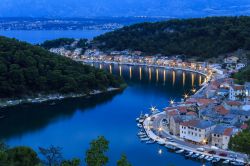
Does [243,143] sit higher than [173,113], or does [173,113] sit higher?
[243,143]

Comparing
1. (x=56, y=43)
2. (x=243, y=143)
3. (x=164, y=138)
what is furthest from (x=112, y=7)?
(x=243, y=143)

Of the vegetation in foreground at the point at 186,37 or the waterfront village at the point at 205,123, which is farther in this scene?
the vegetation in foreground at the point at 186,37

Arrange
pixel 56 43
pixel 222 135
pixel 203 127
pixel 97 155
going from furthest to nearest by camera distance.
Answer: pixel 56 43
pixel 203 127
pixel 222 135
pixel 97 155

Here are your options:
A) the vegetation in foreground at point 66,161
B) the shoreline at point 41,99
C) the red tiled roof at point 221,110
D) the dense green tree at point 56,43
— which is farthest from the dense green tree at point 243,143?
the dense green tree at point 56,43

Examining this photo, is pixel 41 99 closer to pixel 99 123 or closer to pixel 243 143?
pixel 99 123

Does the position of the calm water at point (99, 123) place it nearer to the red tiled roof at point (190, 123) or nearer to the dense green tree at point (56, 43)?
the red tiled roof at point (190, 123)

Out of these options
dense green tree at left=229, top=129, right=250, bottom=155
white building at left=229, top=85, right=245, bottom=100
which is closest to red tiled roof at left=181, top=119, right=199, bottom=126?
dense green tree at left=229, top=129, right=250, bottom=155
